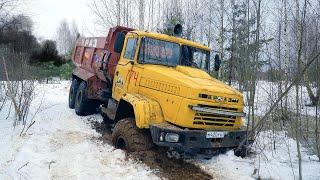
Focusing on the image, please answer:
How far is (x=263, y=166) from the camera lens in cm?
681

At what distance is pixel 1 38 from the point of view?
2630 centimetres

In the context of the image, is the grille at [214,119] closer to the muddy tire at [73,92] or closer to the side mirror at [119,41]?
the side mirror at [119,41]

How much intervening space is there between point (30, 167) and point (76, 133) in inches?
103

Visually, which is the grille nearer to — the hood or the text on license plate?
the text on license plate

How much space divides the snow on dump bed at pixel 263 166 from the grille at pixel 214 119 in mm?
731

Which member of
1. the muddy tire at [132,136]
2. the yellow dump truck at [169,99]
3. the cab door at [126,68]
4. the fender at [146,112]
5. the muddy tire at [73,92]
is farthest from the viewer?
the muddy tire at [73,92]

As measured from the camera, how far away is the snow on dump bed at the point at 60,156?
5.79m

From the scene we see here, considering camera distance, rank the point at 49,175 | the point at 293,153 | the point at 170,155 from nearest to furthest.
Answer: the point at 49,175 < the point at 170,155 < the point at 293,153

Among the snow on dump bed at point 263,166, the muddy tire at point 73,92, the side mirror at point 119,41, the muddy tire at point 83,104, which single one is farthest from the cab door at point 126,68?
the muddy tire at point 73,92

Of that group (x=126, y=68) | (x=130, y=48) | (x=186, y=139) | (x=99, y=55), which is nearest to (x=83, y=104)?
(x=99, y=55)

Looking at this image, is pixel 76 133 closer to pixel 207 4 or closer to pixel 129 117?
pixel 129 117

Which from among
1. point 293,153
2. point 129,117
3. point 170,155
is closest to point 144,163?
point 170,155

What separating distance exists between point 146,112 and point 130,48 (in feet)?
6.20

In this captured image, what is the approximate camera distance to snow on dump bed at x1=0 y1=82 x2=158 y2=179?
5.79 metres
